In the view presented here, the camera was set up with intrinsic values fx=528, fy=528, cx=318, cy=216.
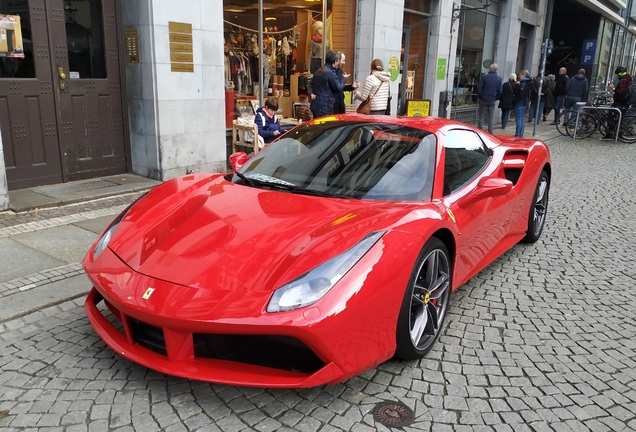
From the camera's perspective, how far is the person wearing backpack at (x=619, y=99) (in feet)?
48.7

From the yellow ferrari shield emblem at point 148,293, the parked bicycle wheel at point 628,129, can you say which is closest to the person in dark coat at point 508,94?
the parked bicycle wheel at point 628,129

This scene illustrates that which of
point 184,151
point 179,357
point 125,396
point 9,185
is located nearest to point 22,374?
point 125,396

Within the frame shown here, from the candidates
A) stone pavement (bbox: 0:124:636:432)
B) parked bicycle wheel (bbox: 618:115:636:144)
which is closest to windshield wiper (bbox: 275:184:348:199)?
stone pavement (bbox: 0:124:636:432)

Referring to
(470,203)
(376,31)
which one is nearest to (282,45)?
(376,31)

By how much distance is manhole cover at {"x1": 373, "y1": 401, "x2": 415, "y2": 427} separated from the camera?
2.56m

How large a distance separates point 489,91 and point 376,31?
4340 mm

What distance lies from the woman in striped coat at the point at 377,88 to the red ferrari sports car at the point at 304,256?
581cm

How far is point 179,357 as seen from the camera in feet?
8.18

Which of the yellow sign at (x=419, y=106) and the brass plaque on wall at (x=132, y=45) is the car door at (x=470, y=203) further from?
the yellow sign at (x=419, y=106)

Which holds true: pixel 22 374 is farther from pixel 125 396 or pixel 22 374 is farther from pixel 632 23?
pixel 632 23

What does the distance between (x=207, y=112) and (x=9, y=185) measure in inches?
115

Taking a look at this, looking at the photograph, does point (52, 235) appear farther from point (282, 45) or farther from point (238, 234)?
point (282, 45)

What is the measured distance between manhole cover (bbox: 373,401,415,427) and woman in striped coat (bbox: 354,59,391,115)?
7851 mm

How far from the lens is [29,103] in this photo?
6.58 meters
